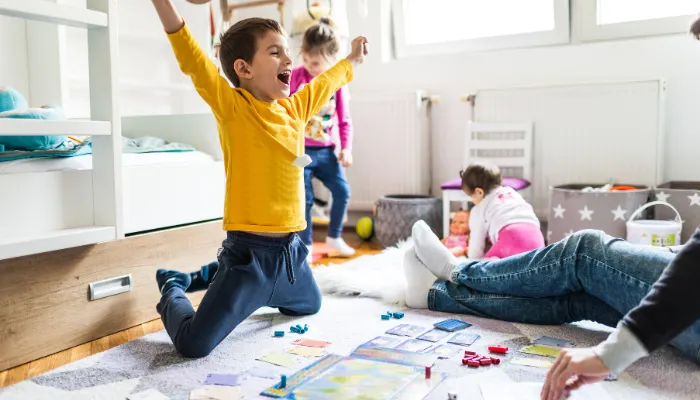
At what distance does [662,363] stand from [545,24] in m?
2.14

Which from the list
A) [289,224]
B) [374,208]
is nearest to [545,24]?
[374,208]

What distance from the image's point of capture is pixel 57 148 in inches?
60.8

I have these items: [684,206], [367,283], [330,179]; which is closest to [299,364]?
[367,283]

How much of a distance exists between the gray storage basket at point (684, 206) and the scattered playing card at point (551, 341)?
1250 millimetres

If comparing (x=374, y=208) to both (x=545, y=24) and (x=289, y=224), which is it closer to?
(x=545, y=24)

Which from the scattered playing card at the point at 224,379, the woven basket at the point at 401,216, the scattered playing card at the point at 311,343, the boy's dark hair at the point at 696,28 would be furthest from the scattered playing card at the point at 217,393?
the woven basket at the point at 401,216

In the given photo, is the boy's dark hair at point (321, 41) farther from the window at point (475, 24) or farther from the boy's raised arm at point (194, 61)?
the boy's raised arm at point (194, 61)

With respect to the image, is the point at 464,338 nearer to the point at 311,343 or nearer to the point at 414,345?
the point at 414,345

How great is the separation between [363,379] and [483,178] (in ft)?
4.05

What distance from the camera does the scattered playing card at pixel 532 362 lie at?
1286mm

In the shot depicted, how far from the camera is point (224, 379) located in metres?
1.24

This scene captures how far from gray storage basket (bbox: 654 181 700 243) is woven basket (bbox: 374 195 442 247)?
0.94 m

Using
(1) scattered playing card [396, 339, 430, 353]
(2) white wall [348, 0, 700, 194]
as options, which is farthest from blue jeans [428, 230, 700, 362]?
(2) white wall [348, 0, 700, 194]

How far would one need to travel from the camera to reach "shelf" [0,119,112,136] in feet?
4.15
